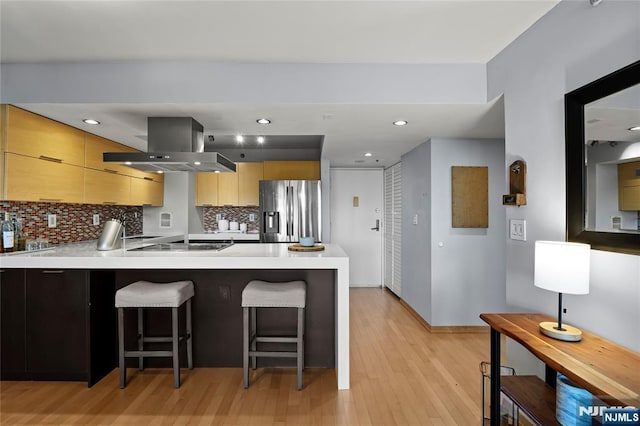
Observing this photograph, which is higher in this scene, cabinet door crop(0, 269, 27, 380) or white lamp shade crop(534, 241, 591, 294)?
white lamp shade crop(534, 241, 591, 294)

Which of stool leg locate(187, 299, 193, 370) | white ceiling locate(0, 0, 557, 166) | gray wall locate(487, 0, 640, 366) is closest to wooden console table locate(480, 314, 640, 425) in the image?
gray wall locate(487, 0, 640, 366)

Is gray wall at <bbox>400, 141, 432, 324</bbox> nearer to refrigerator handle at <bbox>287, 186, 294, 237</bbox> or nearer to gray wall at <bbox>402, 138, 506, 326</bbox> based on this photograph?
gray wall at <bbox>402, 138, 506, 326</bbox>

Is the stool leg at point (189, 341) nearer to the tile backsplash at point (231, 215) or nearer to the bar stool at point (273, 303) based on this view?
the bar stool at point (273, 303)

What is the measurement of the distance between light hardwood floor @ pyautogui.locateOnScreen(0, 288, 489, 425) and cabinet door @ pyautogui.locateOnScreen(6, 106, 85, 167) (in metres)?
1.87

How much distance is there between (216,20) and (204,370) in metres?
2.62

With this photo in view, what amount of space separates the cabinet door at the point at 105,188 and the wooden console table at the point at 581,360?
12.5 feet

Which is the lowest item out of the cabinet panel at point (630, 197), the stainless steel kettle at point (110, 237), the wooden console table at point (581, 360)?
the wooden console table at point (581, 360)

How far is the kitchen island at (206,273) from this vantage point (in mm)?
2445

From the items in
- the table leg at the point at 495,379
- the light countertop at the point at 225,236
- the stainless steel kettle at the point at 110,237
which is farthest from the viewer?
the light countertop at the point at 225,236

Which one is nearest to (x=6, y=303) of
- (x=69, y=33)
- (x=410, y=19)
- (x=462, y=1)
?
(x=69, y=33)

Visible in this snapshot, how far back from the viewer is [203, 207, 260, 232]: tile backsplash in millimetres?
5492

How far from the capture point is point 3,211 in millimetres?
2906

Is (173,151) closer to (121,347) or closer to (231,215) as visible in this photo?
(121,347)

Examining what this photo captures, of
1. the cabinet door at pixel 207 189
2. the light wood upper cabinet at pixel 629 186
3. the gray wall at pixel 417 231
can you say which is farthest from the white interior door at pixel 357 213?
the light wood upper cabinet at pixel 629 186
